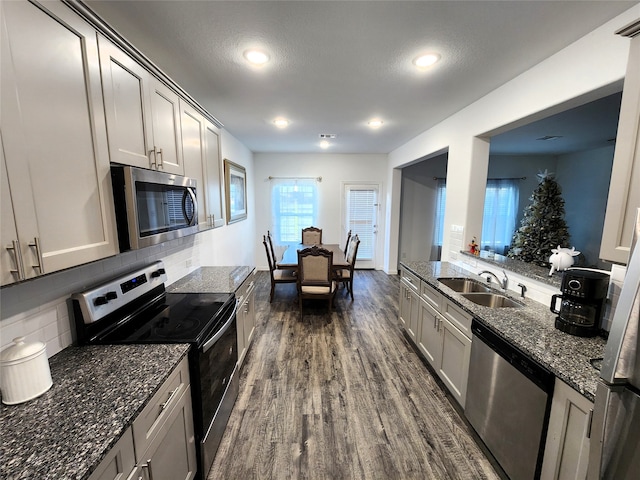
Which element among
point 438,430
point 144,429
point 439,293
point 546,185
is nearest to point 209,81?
point 144,429

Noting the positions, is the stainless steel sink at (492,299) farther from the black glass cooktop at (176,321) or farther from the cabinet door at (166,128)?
the cabinet door at (166,128)

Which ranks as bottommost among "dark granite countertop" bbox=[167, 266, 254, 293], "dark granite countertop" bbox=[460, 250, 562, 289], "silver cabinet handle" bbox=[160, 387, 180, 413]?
"silver cabinet handle" bbox=[160, 387, 180, 413]

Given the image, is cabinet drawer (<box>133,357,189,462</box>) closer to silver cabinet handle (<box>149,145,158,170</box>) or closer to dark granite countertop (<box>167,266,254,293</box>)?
dark granite countertop (<box>167,266,254,293</box>)

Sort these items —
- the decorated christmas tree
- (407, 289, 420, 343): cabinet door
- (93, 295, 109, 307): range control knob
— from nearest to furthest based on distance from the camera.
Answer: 1. (93, 295, 109, 307): range control knob
2. (407, 289, 420, 343): cabinet door
3. the decorated christmas tree

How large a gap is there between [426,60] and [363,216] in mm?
4343

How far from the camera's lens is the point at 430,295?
2.49 m

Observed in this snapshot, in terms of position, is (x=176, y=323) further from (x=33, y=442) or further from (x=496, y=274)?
(x=496, y=274)

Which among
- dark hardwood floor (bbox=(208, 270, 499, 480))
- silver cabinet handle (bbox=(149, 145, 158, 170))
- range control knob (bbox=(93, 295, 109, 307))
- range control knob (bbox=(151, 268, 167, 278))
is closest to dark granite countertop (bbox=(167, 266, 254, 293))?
range control knob (bbox=(151, 268, 167, 278))

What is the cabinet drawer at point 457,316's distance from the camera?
1897mm

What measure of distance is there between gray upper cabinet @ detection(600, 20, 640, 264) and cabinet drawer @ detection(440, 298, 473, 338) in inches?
34.8

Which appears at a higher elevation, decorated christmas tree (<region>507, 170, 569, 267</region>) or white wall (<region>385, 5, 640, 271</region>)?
white wall (<region>385, 5, 640, 271</region>)

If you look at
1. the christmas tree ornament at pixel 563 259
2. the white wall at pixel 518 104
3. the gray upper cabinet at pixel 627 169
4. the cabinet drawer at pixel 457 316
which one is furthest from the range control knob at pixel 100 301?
A: the white wall at pixel 518 104

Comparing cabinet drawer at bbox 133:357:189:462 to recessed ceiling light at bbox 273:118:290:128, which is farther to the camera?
recessed ceiling light at bbox 273:118:290:128

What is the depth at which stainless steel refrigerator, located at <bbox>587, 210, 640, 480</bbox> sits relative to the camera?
0.83 meters
